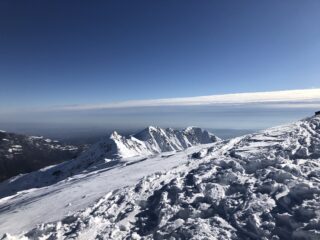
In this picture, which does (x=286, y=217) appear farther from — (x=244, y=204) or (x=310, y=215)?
(x=244, y=204)

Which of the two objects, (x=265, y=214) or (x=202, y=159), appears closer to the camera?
(x=265, y=214)

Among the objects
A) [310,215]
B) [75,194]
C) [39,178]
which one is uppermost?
[310,215]

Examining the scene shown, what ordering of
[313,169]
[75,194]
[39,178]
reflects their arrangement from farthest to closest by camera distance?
1. [39,178]
2. [75,194]
3. [313,169]

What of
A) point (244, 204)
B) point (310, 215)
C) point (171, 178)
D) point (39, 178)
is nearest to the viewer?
point (310, 215)

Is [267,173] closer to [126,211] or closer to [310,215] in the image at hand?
[310,215]

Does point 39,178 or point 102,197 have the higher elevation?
point 102,197

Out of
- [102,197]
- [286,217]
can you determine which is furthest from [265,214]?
[102,197]
